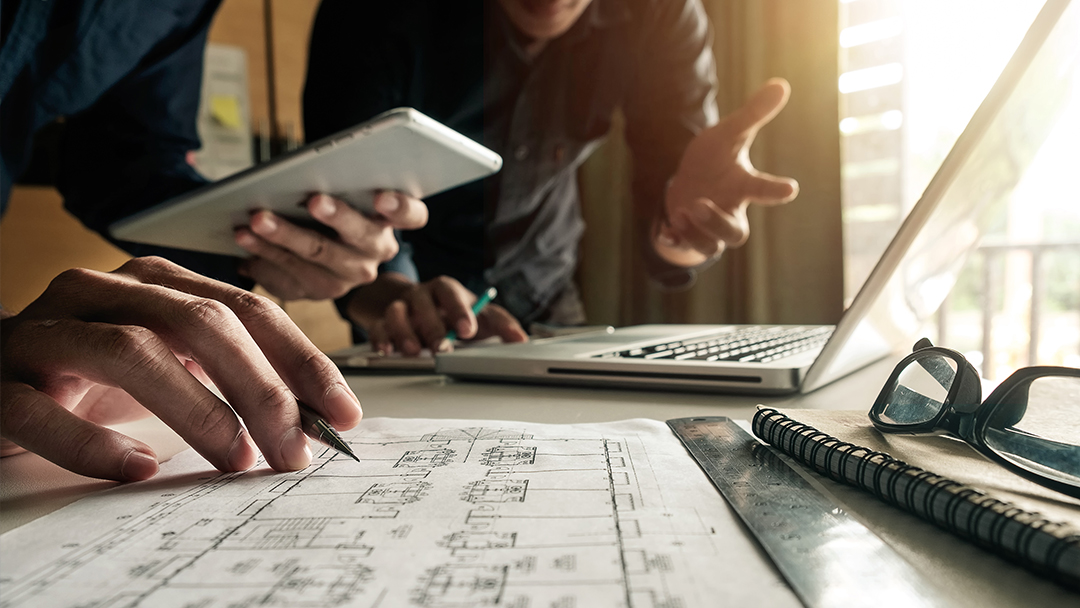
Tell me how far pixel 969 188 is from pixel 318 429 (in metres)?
0.48

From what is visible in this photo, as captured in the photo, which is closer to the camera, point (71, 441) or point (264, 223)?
point (71, 441)

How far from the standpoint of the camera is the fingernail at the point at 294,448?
33 cm

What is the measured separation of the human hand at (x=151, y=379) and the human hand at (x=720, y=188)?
77 cm

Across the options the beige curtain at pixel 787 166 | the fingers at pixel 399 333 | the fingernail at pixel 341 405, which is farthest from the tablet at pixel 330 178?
the beige curtain at pixel 787 166

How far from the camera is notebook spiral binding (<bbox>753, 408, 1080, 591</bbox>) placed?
7.4 inches

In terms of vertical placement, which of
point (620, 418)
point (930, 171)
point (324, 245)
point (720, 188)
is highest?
point (930, 171)

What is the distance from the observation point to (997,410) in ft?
1.11

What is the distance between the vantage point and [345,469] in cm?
34

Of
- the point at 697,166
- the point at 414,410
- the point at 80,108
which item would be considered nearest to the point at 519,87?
the point at 697,166

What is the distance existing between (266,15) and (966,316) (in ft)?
9.48

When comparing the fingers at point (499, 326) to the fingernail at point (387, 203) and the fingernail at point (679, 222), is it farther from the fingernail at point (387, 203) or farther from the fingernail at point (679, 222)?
the fingernail at point (679, 222)

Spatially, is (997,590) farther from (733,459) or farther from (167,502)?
(167,502)

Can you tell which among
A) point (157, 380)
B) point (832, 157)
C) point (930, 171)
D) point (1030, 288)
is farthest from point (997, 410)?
point (1030, 288)

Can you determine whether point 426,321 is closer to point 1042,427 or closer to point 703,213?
point 703,213
